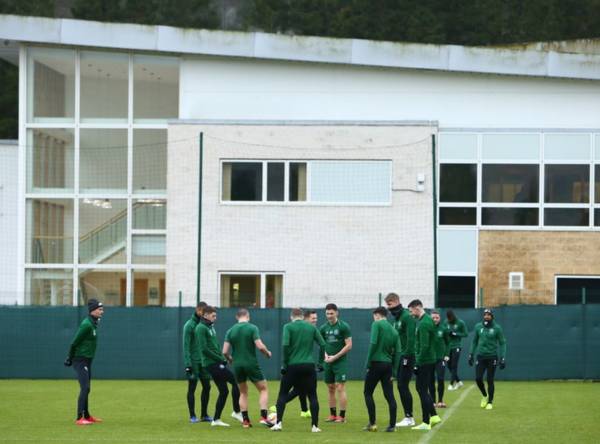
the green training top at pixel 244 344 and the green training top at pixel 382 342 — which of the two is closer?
the green training top at pixel 382 342

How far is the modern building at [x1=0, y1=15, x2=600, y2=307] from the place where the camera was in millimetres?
37750

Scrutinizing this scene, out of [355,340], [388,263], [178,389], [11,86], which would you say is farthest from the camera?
[11,86]

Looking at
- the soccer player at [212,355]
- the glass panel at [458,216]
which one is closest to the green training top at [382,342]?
the soccer player at [212,355]

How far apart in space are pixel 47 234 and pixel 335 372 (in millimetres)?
23013

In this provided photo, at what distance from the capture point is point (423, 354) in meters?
19.2

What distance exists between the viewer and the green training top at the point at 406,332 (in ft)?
62.7

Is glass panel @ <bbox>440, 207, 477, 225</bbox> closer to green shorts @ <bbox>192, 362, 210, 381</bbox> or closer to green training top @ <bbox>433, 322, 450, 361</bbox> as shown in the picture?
green training top @ <bbox>433, 322, 450, 361</bbox>

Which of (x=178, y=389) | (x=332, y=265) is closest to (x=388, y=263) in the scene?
(x=332, y=265)

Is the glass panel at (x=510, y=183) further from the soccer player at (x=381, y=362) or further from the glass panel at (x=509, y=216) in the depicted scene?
the soccer player at (x=381, y=362)

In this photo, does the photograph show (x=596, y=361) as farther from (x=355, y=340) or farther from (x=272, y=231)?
(x=272, y=231)

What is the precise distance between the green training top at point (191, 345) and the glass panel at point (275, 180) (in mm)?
18018

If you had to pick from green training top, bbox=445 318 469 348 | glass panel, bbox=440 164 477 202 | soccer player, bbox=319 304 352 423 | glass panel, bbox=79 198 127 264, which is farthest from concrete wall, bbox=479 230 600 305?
soccer player, bbox=319 304 352 423

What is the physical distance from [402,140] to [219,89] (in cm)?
605

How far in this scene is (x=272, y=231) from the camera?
3794 cm
